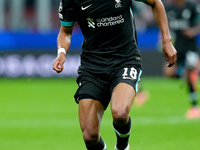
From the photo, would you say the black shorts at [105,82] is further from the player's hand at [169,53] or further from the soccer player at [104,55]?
the player's hand at [169,53]

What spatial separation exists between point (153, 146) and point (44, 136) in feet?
7.32

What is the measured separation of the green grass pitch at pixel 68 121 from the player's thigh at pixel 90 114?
2.07 meters

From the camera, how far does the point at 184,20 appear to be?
44.7ft

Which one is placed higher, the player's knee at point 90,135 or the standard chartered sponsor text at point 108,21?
the standard chartered sponsor text at point 108,21

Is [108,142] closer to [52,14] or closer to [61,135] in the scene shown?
[61,135]

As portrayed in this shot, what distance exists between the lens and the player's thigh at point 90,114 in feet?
21.5

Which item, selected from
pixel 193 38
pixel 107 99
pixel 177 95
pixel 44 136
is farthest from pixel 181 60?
pixel 107 99

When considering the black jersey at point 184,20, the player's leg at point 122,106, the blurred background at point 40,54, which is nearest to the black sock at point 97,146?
the player's leg at point 122,106

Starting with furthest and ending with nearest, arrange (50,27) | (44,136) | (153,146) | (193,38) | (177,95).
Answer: (50,27) < (177,95) < (193,38) < (44,136) < (153,146)

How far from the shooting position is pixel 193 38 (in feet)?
44.4

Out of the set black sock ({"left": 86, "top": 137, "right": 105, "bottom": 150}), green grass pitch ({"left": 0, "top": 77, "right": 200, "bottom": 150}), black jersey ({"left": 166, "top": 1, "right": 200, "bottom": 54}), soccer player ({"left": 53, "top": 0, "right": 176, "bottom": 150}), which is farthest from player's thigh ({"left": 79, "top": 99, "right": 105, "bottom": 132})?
black jersey ({"left": 166, "top": 1, "right": 200, "bottom": 54})

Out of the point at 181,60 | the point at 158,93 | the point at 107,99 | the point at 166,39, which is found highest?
the point at 166,39

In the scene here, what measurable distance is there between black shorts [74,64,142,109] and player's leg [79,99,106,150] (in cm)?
8

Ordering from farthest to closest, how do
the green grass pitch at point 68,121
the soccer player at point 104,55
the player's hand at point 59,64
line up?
the green grass pitch at point 68,121 < the soccer player at point 104,55 < the player's hand at point 59,64
